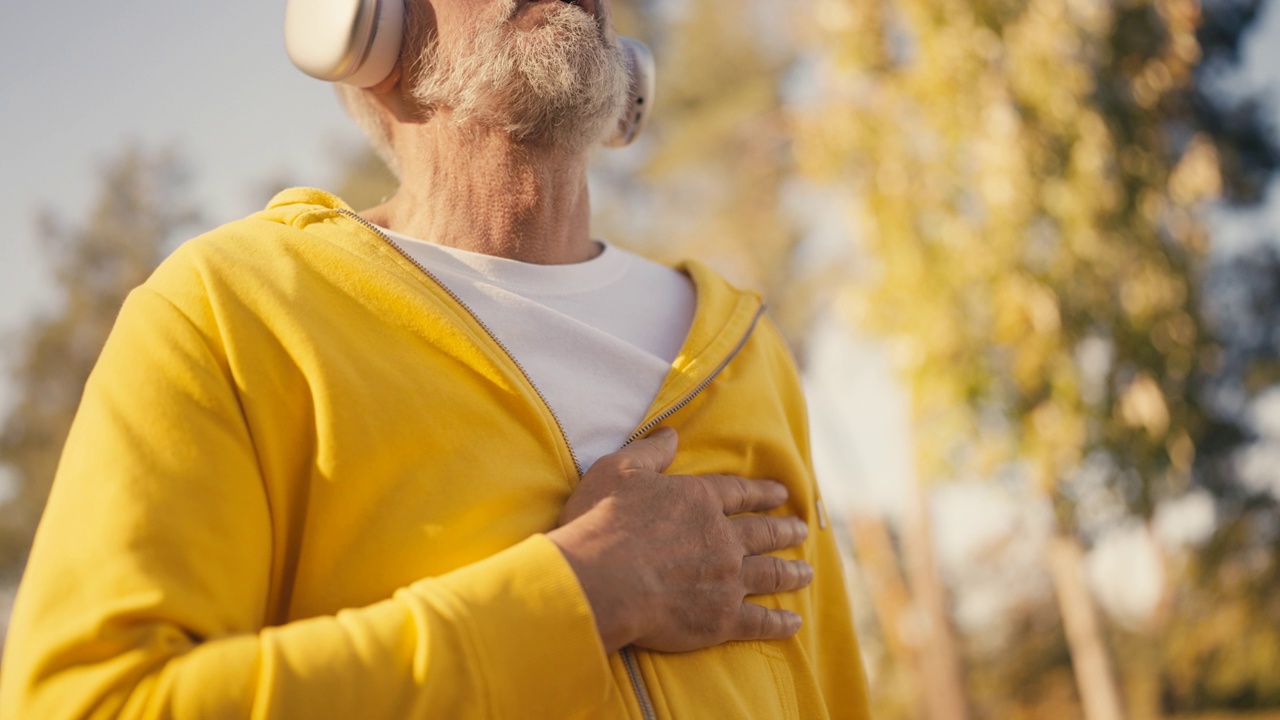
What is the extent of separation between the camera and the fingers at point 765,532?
5.05 ft

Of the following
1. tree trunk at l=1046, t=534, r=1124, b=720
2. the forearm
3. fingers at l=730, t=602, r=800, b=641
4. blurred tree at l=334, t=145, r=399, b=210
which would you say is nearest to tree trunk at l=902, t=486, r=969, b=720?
tree trunk at l=1046, t=534, r=1124, b=720

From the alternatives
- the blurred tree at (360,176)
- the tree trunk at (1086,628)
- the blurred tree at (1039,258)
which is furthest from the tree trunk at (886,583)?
the blurred tree at (360,176)

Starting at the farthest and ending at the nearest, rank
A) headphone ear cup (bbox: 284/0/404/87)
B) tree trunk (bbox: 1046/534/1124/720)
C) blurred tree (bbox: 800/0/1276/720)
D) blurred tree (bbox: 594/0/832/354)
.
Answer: blurred tree (bbox: 594/0/832/354), tree trunk (bbox: 1046/534/1124/720), blurred tree (bbox: 800/0/1276/720), headphone ear cup (bbox: 284/0/404/87)

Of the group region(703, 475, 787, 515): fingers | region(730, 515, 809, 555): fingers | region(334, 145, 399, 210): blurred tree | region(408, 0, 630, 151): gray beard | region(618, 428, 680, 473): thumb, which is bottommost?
region(730, 515, 809, 555): fingers

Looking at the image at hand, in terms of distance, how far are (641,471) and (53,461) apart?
48.2 feet

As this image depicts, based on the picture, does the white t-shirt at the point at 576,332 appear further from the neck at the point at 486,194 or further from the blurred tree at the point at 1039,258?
the blurred tree at the point at 1039,258

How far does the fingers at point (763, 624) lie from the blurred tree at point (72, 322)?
13.9 m

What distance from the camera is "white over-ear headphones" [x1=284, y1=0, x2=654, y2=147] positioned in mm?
1670

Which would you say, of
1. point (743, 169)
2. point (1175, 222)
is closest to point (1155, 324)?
point (1175, 222)

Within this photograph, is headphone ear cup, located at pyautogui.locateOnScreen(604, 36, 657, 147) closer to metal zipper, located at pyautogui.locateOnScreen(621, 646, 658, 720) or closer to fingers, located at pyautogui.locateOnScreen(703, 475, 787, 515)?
fingers, located at pyautogui.locateOnScreen(703, 475, 787, 515)

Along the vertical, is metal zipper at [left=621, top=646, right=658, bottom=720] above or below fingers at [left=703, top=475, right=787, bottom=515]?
below

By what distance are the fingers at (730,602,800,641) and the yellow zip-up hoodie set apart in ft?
0.09

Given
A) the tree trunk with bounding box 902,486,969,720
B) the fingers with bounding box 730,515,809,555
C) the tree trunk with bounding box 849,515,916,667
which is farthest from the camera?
the tree trunk with bounding box 849,515,916,667

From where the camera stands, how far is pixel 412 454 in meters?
1.33
